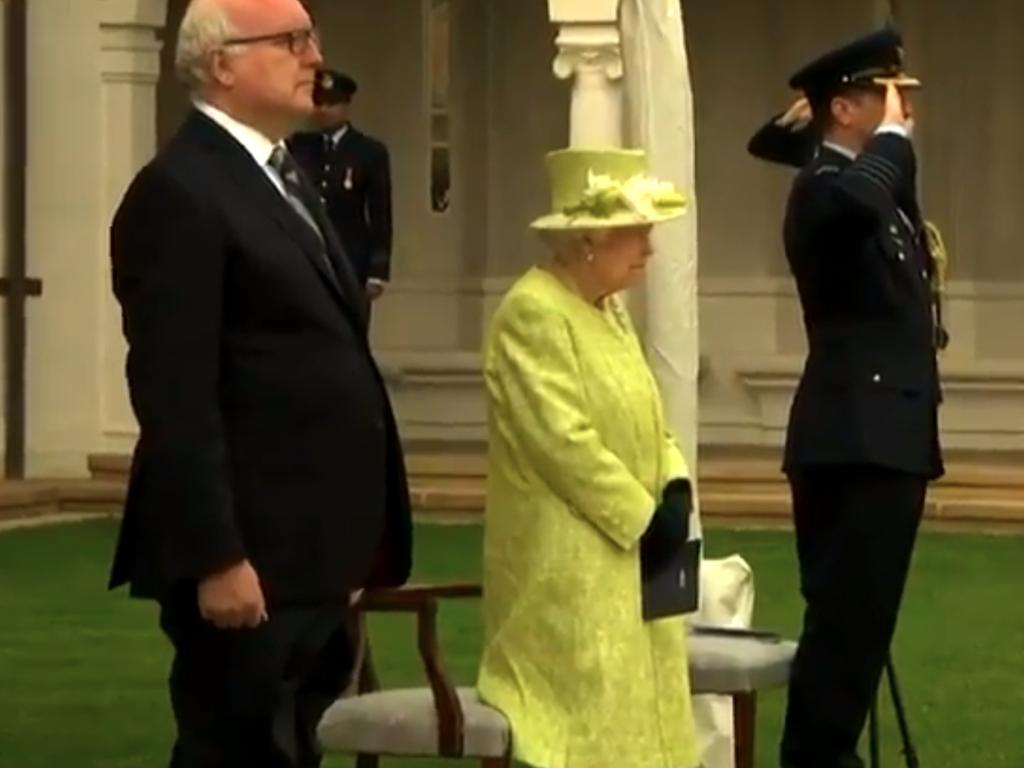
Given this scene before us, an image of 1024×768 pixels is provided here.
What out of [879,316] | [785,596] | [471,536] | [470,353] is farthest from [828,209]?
[470,353]

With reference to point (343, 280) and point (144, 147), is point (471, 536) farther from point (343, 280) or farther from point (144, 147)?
point (343, 280)

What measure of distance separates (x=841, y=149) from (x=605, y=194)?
133 cm

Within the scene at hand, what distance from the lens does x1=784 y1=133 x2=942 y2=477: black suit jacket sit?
7691mm

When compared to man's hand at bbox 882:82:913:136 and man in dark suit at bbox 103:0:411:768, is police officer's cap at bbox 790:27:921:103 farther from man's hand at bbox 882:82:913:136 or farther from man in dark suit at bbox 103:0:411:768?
man in dark suit at bbox 103:0:411:768

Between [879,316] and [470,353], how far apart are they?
37.8 ft

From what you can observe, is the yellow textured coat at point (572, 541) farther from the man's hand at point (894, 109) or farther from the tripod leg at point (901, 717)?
the man's hand at point (894, 109)

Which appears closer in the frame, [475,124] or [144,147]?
[144,147]

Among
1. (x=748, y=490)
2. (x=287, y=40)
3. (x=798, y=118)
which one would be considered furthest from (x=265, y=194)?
(x=748, y=490)

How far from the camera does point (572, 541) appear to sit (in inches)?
261

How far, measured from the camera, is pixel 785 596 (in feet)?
42.6

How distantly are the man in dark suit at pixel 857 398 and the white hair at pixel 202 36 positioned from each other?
2229 millimetres

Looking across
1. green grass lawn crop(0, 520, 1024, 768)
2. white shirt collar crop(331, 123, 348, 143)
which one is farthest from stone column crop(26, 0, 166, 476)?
white shirt collar crop(331, 123, 348, 143)

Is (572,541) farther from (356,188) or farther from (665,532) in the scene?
(356,188)

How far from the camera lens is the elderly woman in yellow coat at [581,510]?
659 centimetres
